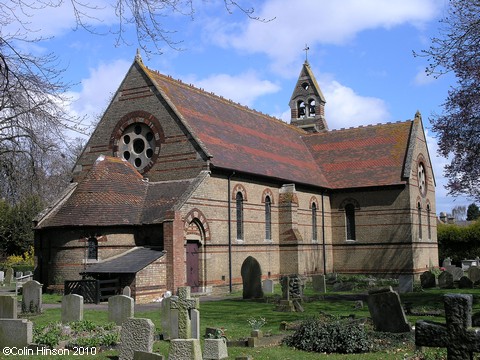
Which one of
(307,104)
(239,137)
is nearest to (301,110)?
(307,104)

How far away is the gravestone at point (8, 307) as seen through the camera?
14289mm

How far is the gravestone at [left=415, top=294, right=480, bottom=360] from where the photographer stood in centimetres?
646

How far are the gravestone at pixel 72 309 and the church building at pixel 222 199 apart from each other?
710 centimetres

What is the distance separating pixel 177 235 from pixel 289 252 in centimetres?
999

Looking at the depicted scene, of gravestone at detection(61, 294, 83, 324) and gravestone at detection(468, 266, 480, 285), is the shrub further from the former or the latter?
gravestone at detection(468, 266, 480, 285)

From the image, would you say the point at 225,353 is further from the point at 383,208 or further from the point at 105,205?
the point at 383,208

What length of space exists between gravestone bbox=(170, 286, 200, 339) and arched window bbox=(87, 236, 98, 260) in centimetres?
1334

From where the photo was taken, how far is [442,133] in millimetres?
21172

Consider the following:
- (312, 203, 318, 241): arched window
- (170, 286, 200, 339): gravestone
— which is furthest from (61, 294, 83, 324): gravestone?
(312, 203, 318, 241): arched window

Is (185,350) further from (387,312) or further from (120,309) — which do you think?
(120,309)

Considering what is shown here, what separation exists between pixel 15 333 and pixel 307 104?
40.3 metres

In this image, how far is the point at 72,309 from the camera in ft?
52.1

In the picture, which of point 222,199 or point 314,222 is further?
point 314,222

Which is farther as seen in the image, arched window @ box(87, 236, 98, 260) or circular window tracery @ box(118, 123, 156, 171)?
circular window tracery @ box(118, 123, 156, 171)
